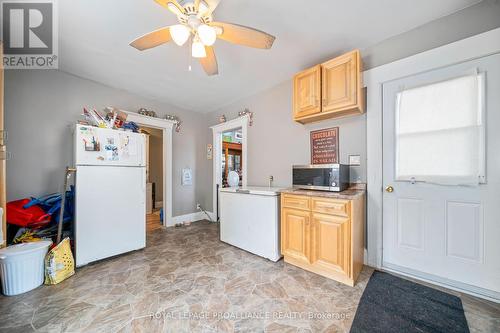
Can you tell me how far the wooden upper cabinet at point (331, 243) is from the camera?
1.81m

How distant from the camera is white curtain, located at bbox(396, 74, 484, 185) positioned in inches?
64.3

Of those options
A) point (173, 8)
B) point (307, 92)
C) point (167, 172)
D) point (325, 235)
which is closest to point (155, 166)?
point (167, 172)

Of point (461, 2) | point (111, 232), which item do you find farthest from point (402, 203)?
point (111, 232)

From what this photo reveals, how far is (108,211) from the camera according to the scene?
233 cm

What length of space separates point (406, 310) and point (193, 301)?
170 cm

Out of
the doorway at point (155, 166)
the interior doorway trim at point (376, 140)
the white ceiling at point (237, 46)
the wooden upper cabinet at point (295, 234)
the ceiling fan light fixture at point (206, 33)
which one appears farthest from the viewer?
the doorway at point (155, 166)

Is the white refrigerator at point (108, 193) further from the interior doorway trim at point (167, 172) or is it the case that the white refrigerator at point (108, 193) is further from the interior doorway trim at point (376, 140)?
the interior doorway trim at point (376, 140)

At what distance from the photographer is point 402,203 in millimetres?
1989

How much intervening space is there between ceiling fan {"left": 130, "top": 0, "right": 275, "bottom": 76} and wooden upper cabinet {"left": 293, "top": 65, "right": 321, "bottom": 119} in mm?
878

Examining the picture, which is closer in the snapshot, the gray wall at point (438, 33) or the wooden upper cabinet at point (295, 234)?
the gray wall at point (438, 33)

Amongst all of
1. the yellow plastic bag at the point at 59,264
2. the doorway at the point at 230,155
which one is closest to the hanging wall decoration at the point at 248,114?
the doorway at the point at 230,155

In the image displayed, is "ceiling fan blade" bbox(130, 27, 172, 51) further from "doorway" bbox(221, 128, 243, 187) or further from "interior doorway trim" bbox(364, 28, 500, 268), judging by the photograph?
"doorway" bbox(221, 128, 243, 187)

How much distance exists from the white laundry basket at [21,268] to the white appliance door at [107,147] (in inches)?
35.3

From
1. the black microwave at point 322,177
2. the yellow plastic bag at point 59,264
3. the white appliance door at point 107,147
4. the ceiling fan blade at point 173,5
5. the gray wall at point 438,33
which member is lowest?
the yellow plastic bag at point 59,264
